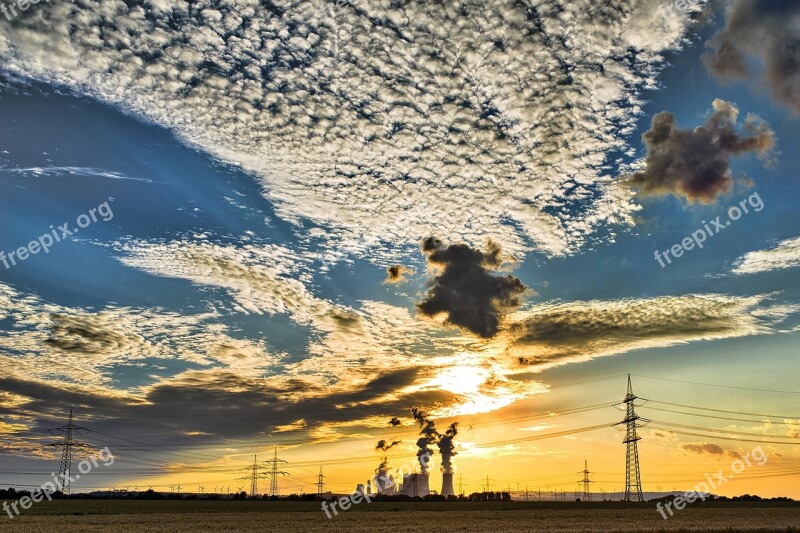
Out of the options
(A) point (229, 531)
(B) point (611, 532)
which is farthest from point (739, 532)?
(A) point (229, 531)

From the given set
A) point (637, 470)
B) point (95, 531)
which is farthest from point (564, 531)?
point (637, 470)

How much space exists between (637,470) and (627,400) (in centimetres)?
1890

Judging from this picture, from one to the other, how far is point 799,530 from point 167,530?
5494cm

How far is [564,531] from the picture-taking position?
49.6 m

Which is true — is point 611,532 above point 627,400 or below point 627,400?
below

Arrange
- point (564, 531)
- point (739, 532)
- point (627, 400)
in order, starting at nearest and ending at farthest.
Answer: point (739, 532), point (564, 531), point (627, 400)

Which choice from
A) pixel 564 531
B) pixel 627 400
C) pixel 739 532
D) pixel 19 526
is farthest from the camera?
pixel 627 400

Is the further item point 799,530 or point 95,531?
point 95,531

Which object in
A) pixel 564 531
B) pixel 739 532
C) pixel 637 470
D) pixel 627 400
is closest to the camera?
pixel 739 532

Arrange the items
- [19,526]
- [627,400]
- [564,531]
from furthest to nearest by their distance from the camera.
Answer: [627,400] < [19,526] < [564,531]

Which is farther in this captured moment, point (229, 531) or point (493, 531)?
point (229, 531)

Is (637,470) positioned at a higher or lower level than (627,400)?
lower

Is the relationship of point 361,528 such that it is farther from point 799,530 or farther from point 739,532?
point 799,530

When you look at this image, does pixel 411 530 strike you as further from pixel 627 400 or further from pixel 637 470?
pixel 627 400
